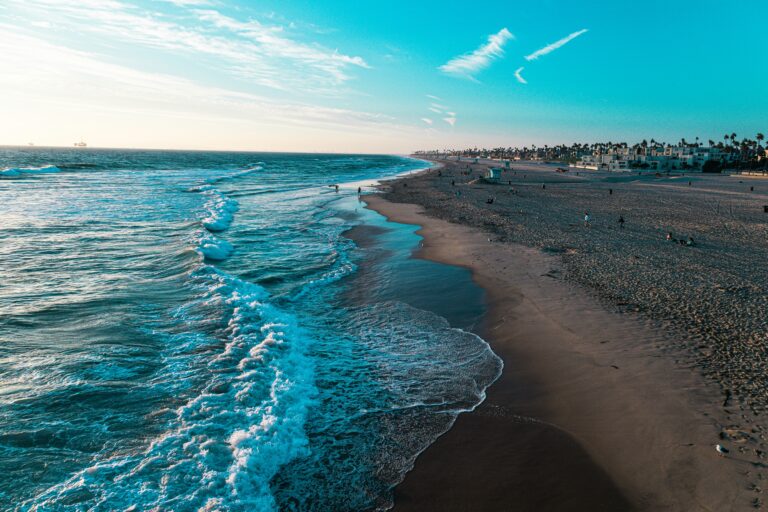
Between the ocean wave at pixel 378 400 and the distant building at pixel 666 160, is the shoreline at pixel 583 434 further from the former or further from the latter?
the distant building at pixel 666 160

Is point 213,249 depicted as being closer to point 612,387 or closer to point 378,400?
point 378,400

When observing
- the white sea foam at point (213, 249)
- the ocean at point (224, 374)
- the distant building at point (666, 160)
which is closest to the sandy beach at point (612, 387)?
the ocean at point (224, 374)

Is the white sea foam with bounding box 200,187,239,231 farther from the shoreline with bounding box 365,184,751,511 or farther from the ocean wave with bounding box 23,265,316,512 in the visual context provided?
the shoreline with bounding box 365,184,751,511

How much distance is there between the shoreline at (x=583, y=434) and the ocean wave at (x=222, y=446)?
8.28ft

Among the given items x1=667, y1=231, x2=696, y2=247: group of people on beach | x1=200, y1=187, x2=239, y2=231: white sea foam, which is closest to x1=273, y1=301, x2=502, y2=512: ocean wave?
x1=667, y1=231, x2=696, y2=247: group of people on beach

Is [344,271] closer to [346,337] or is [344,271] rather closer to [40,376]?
[346,337]

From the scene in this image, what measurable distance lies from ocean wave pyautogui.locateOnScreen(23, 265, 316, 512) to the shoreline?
252 centimetres

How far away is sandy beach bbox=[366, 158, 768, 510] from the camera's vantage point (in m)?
6.25

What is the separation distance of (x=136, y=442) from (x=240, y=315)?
5829 mm

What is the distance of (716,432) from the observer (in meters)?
7.18

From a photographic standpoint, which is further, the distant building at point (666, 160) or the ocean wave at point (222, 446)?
the distant building at point (666, 160)

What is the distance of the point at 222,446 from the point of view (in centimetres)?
727

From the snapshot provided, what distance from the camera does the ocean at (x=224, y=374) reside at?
647cm

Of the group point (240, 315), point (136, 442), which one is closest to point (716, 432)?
point (136, 442)
